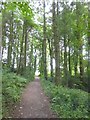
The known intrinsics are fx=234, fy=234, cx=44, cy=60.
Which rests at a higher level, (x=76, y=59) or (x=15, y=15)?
(x=15, y=15)

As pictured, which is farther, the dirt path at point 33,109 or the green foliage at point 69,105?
the green foliage at point 69,105

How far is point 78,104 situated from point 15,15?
595 inches

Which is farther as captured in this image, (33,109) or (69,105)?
(69,105)

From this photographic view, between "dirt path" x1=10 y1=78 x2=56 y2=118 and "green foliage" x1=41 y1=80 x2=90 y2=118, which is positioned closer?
"dirt path" x1=10 y1=78 x2=56 y2=118

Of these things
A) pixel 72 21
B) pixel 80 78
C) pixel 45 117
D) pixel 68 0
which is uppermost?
pixel 68 0

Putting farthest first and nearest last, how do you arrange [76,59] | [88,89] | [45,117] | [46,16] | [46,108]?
[46,16] < [76,59] < [88,89] < [46,108] < [45,117]

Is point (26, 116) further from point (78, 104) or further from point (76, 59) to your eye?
point (76, 59)

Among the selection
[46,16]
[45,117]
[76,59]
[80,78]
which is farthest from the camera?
[46,16]

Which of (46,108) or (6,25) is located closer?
(46,108)

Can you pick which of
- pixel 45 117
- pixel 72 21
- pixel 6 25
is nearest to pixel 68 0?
pixel 72 21

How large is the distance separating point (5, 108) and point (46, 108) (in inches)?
80.9

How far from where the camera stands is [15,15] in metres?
24.0

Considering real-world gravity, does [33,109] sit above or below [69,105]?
below

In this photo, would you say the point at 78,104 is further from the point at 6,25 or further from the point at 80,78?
the point at 6,25
